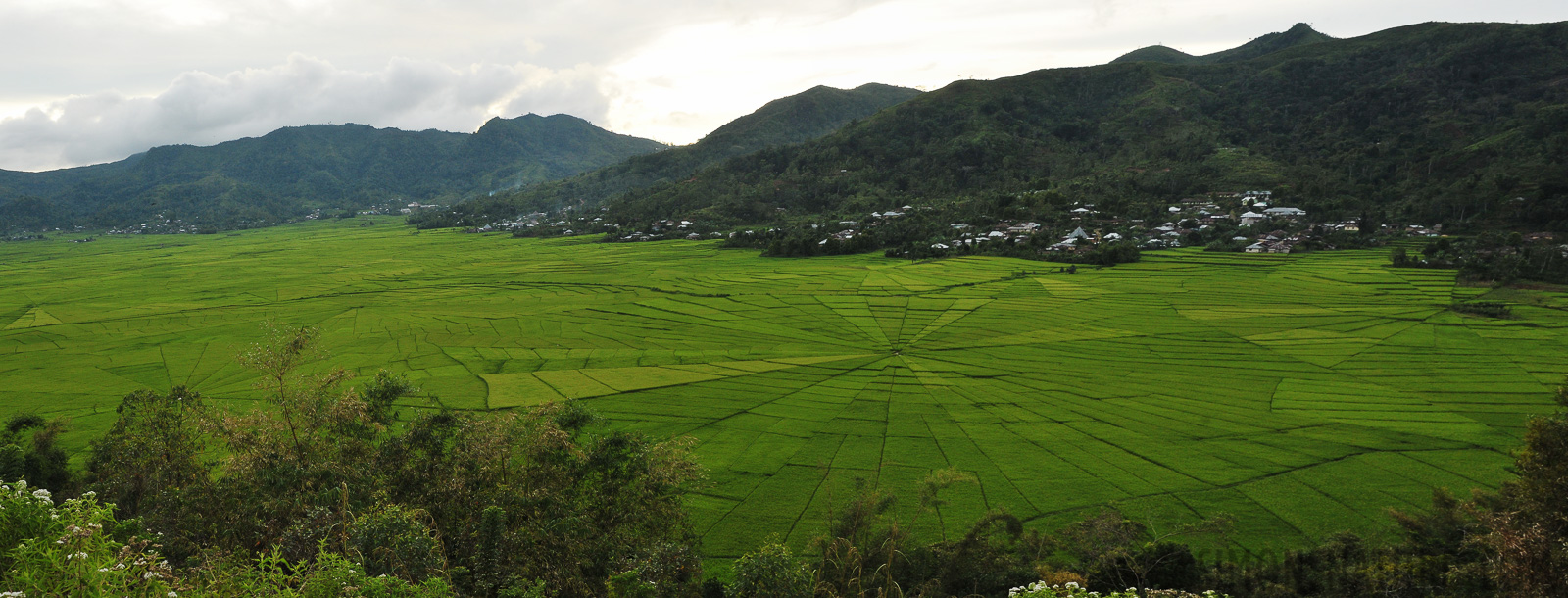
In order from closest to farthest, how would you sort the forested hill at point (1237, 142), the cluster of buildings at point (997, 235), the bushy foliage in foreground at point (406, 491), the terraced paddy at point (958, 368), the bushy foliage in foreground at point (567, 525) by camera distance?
1. the bushy foliage in foreground at point (567, 525)
2. the bushy foliage in foreground at point (406, 491)
3. the terraced paddy at point (958, 368)
4. the cluster of buildings at point (997, 235)
5. the forested hill at point (1237, 142)

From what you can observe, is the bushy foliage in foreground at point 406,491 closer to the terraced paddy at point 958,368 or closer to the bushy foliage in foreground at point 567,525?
the bushy foliage in foreground at point 567,525

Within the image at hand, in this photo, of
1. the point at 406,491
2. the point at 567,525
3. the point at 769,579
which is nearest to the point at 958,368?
the point at 567,525

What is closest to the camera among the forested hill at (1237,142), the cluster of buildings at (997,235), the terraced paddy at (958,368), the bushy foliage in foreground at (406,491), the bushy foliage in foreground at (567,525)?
the bushy foliage in foreground at (567,525)

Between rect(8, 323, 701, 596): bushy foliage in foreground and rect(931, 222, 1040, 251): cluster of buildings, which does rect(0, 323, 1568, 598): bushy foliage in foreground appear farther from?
rect(931, 222, 1040, 251): cluster of buildings

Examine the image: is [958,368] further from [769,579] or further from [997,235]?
[997,235]

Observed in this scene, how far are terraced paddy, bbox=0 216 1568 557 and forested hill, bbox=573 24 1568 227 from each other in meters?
38.9

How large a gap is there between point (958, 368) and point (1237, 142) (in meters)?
139

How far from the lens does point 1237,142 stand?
146 meters

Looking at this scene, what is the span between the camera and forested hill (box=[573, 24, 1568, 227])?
99.0 meters

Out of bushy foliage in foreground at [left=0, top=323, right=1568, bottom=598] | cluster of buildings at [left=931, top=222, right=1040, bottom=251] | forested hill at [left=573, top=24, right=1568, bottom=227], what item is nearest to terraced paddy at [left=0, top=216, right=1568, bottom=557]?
bushy foliage in foreground at [left=0, top=323, right=1568, bottom=598]

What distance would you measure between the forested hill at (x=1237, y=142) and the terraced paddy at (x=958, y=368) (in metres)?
38.9

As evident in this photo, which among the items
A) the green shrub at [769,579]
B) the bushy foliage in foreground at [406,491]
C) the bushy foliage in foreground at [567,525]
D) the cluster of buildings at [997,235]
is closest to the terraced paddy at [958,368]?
the bushy foliage in foreground at [567,525]

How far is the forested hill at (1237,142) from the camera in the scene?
99000 millimetres

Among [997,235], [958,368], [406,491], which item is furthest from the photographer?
[997,235]
